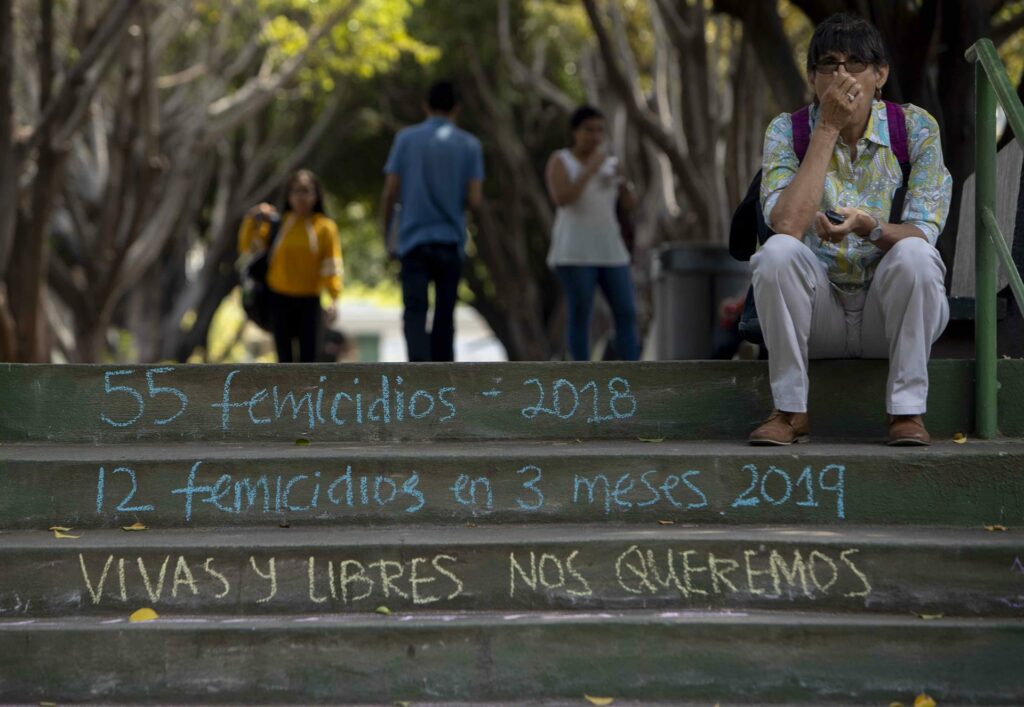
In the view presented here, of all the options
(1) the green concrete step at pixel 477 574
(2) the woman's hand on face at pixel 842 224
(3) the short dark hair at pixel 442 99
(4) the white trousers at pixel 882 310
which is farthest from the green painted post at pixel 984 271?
(3) the short dark hair at pixel 442 99

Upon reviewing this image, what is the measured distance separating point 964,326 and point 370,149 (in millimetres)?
22885

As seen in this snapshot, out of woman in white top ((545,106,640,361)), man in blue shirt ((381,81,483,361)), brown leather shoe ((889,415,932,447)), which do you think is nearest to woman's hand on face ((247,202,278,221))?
man in blue shirt ((381,81,483,361))

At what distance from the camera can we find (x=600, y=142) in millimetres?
8750

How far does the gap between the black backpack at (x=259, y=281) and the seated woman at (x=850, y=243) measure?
4695 millimetres

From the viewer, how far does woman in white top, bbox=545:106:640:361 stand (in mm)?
8656

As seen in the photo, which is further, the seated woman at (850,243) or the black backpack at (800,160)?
the black backpack at (800,160)

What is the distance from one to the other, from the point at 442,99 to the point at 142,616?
4.59 meters

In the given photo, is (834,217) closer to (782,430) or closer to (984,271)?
(984,271)

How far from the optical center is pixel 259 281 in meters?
9.46

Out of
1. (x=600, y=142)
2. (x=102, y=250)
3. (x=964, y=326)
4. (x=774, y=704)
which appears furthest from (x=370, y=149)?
(x=774, y=704)

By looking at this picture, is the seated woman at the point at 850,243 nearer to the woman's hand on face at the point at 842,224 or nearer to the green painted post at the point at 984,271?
the woman's hand on face at the point at 842,224

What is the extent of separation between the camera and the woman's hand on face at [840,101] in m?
5.13

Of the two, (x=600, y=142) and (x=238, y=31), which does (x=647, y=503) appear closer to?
(x=600, y=142)

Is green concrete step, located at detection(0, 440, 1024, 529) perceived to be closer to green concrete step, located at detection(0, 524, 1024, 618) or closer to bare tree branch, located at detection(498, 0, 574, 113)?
green concrete step, located at detection(0, 524, 1024, 618)
